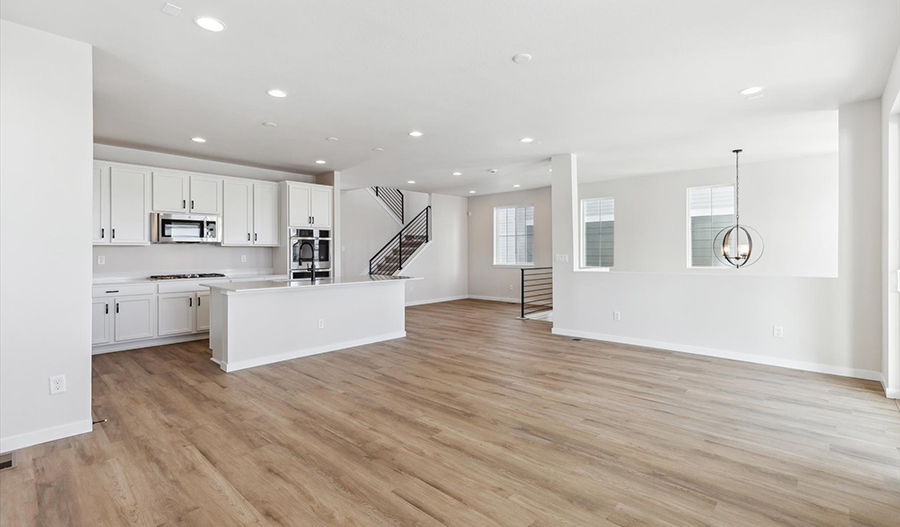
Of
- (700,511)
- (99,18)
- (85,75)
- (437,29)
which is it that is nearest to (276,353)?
(85,75)

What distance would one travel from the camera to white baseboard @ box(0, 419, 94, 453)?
108 inches

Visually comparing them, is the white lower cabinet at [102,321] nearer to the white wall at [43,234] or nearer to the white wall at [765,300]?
the white wall at [43,234]

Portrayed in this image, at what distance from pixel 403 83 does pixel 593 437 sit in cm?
321

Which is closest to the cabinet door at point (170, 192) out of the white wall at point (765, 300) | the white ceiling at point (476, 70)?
the white ceiling at point (476, 70)

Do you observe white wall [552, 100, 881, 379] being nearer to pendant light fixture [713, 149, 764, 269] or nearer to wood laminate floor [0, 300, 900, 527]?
wood laminate floor [0, 300, 900, 527]

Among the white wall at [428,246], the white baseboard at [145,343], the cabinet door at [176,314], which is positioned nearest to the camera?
the white baseboard at [145,343]

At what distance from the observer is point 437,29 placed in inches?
110

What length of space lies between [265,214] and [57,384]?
4449mm

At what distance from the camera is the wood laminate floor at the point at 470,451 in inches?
83.2

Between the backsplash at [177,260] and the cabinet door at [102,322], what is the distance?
2.04 feet

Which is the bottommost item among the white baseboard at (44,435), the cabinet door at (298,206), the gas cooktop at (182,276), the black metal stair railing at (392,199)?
the white baseboard at (44,435)

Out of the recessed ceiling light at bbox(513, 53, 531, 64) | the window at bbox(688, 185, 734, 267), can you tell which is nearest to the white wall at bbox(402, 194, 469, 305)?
the window at bbox(688, 185, 734, 267)

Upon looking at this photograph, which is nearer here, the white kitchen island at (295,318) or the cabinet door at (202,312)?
the white kitchen island at (295,318)

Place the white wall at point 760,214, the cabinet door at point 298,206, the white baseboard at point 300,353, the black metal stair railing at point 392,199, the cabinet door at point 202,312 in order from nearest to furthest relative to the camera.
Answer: the white baseboard at point 300,353 < the cabinet door at point 202,312 < the white wall at point 760,214 < the cabinet door at point 298,206 < the black metal stair railing at point 392,199
